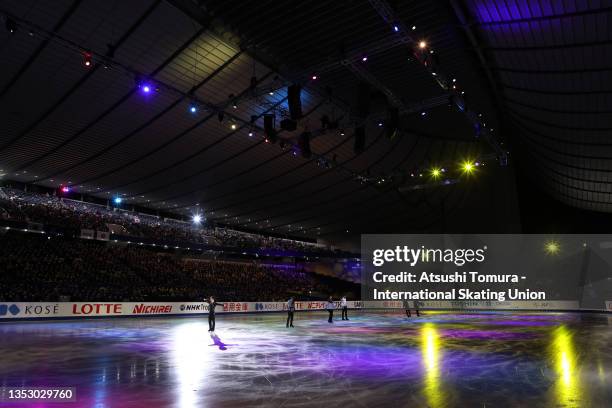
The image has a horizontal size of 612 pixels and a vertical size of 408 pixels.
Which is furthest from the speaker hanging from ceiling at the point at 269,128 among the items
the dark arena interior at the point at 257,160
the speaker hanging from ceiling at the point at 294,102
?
the speaker hanging from ceiling at the point at 294,102

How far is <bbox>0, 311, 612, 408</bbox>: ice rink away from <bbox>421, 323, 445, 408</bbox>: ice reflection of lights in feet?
0.11

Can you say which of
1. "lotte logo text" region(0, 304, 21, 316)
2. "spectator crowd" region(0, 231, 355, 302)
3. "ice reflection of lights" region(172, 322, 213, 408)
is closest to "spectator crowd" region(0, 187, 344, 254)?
"spectator crowd" region(0, 231, 355, 302)

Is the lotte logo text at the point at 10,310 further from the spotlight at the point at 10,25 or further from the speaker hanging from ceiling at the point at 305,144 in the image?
the speaker hanging from ceiling at the point at 305,144

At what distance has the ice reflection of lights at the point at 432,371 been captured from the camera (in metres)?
7.88

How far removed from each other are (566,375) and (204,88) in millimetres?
23312

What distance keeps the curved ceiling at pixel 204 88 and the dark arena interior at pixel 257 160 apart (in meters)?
0.15

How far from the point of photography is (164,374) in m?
10.1

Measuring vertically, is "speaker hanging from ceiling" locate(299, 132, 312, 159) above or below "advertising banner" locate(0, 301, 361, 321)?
above

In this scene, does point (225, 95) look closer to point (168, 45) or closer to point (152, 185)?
Answer: point (168, 45)

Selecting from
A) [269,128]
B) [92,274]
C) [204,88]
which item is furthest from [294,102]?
[92,274]

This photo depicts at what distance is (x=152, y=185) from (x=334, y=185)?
18260 millimetres

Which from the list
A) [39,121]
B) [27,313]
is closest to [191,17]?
[39,121]

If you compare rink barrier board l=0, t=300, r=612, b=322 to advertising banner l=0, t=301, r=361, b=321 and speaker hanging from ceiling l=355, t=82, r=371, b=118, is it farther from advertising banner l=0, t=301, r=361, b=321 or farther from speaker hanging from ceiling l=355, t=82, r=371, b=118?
speaker hanging from ceiling l=355, t=82, r=371, b=118

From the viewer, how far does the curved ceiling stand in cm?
2066
